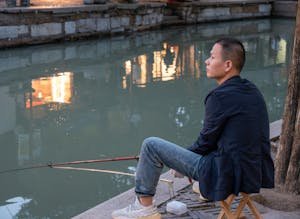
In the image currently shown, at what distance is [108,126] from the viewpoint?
20.5 feet

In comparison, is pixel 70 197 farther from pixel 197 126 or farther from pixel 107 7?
pixel 107 7

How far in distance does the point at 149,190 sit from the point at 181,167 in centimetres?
22

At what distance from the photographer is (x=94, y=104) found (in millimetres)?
7441

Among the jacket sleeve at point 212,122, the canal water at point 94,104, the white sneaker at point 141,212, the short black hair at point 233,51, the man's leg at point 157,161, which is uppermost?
the short black hair at point 233,51

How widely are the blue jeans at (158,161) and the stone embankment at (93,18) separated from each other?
9.14 meters

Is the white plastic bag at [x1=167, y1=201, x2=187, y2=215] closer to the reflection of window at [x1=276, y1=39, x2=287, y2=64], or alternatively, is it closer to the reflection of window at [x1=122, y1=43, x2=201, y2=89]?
the reflection of window at [x1=122, y1=43, x2=201, y2=89]

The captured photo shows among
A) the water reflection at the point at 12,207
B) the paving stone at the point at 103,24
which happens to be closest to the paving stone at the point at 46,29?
the paving stone at the point at 103,24

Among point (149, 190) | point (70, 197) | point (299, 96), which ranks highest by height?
point (299, 96)

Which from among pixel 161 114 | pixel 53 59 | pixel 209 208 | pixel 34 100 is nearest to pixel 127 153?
pixel 161 114

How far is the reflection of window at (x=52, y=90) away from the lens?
295 inches

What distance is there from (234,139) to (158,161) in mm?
454

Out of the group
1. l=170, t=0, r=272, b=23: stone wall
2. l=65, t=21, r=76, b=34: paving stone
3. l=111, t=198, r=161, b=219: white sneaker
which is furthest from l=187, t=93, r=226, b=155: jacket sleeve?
l=170, t=0, r=272, b=23: stone wall

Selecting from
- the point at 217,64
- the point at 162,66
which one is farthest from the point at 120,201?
the point at 162,66

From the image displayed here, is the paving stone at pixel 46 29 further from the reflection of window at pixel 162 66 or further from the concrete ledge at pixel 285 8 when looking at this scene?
the concrete ledge at pixel 285 8
